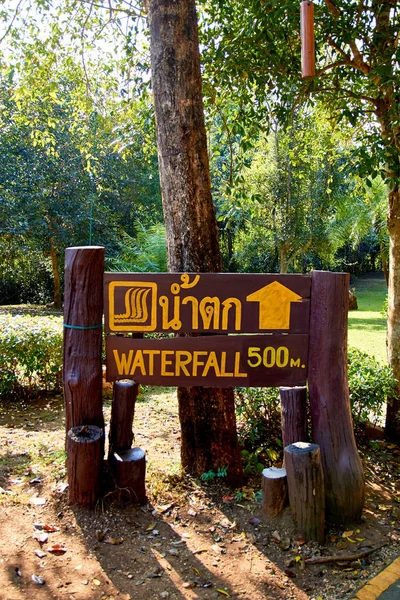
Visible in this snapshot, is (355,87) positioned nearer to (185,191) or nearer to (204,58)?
(204,58)

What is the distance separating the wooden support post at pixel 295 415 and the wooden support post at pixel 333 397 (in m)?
0.06

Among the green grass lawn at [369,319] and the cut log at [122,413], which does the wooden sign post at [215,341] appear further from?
the green grass lawn at [369,319]

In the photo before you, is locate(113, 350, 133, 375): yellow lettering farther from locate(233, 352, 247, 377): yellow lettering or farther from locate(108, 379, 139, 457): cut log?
locate(233, 352, 247, 377): yellow lettering

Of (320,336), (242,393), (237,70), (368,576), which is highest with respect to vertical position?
(237,70)

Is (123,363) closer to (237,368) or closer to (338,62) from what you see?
(237,368)

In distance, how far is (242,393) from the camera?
4434 millimetres

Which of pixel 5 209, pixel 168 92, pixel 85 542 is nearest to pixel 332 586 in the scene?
pixel 85 542

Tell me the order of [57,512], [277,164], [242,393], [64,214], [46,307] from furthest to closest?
[46,307], [277,164], [64,214], [242,393], [57,512]

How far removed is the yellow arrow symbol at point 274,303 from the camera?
304cm

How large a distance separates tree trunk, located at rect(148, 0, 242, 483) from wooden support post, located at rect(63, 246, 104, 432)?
25.6 inches

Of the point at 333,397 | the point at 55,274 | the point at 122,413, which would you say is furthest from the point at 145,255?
the point at 333,397

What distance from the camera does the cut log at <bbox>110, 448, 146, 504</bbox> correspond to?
A: 119 inches

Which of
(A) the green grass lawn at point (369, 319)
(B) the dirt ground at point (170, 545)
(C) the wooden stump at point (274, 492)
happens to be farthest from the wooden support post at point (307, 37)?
(A) the green grass lawn at point (369, 319)

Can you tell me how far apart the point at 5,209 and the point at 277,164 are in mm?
7982
